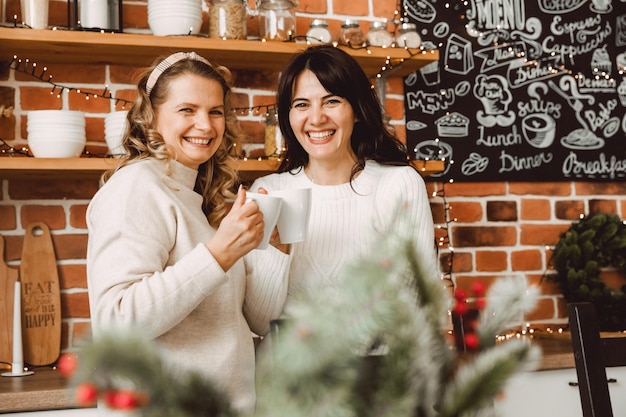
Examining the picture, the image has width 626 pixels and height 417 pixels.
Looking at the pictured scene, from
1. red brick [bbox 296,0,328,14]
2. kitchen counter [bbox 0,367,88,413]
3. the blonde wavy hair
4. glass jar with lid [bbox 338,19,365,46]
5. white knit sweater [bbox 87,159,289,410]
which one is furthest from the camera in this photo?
red brick [bbox 296,0,328,14]

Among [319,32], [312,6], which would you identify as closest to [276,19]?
[319,32]

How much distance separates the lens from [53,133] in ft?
6.05

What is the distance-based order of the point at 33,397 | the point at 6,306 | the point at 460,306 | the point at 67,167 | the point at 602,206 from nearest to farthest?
the point at 460,306 → the point at 33,397 → the point at 67,167 → the point at 6,306 → the point at 602,206

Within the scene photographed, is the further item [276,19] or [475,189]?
[475,189]

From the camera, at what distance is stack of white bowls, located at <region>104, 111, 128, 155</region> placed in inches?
74.7

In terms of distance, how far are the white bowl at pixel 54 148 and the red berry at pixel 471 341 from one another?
1664 millimetres

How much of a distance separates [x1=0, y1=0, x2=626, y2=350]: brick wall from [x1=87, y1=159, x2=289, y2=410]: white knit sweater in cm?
76

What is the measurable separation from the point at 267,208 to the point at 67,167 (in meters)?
0.86

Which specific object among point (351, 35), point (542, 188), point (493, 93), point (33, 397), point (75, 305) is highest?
point (351, 35)

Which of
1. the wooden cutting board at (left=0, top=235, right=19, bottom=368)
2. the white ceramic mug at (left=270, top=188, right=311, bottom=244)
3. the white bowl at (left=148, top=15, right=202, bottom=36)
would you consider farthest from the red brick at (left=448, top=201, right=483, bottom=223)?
the wooden cutting board at (left=0, top=235, right=19, bottom=368)

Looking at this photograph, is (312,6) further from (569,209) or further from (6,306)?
(6,306)

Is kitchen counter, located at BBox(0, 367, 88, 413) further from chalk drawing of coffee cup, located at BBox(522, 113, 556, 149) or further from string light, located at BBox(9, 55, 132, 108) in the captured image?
chalk drawing of coffee cup, located at BBox(522, 113, 556, 149)

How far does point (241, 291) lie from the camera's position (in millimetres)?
1436

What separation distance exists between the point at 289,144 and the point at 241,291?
1.73 ft
